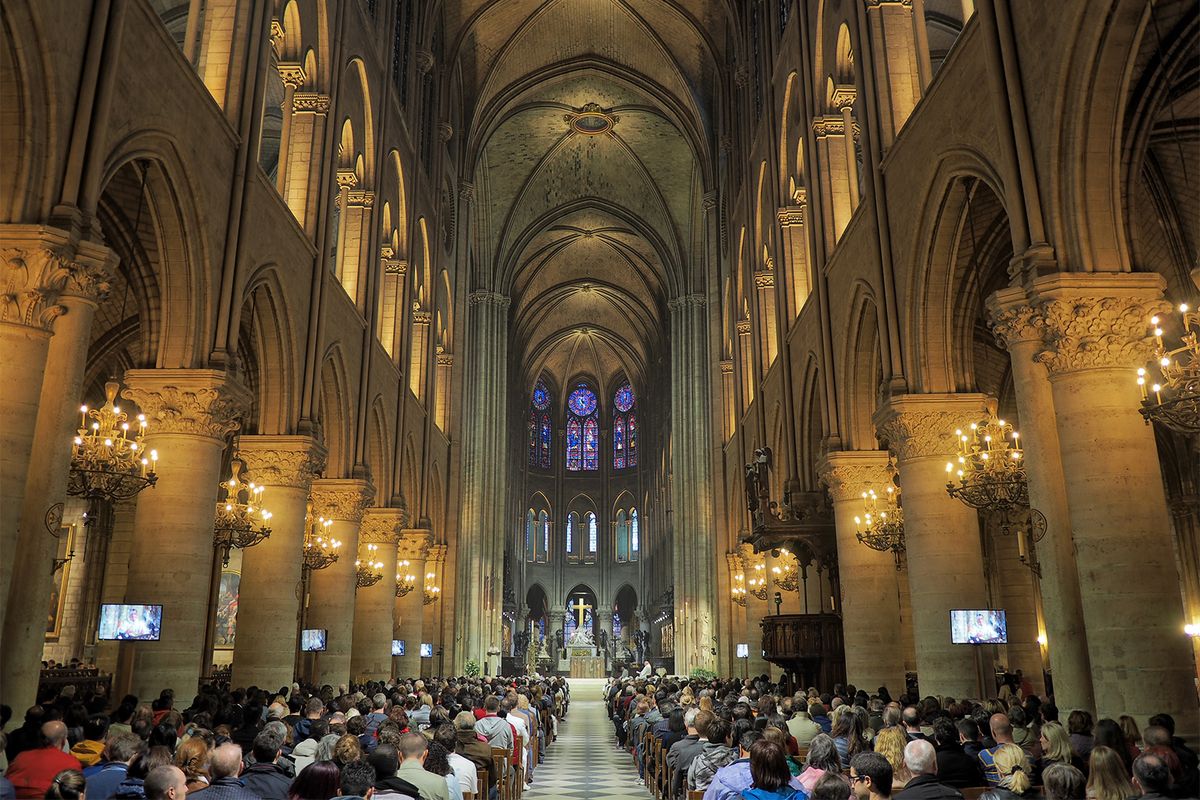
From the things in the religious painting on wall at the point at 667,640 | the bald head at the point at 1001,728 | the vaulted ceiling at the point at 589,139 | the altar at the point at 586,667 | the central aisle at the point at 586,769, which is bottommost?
the central aisle at the point at 586,769

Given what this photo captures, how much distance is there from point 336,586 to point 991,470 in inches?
461

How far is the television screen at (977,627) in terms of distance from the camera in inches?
432

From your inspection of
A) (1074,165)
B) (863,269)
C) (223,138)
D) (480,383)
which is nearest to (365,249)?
(223,138)

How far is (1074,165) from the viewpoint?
8.73 meters

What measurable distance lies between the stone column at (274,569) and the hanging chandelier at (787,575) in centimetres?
1100

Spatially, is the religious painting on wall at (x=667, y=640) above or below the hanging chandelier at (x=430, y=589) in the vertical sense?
below

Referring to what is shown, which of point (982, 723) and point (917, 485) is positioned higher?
point (917, 485)

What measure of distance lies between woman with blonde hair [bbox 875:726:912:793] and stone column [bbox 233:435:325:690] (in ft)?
35.7

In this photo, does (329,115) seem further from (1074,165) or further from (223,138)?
(1074,165)

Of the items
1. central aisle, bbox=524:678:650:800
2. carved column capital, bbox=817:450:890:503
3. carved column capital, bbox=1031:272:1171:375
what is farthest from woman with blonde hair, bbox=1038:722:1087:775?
carved column capital, bbox=817:450:890:503

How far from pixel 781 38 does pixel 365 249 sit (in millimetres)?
10215

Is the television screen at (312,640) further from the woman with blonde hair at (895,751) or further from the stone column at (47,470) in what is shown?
the woman with blonde hair at (895,751)

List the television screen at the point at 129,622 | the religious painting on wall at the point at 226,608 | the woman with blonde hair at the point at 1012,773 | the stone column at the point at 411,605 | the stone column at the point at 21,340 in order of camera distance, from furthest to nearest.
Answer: the religious painting on wall at the point at 226,608 → the stone column at the point at 411,605 → the television screen at the point at 129,622 → the stone column at the point at 21,340 → the woman with blonde hair at the point at 1012,773

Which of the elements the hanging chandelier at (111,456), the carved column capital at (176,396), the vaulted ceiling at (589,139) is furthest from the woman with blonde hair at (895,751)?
the vaulted ceiling at (589,139)
